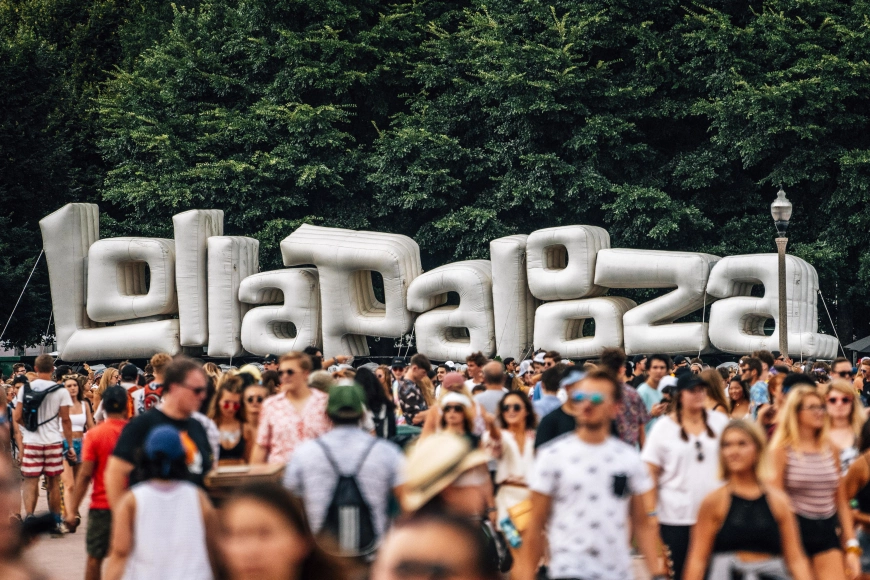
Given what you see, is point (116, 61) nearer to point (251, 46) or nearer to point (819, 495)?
point (251, 46)

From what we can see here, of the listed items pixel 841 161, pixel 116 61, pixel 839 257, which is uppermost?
pixel 116 61

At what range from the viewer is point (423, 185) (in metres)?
31.2

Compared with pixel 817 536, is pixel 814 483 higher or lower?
higher

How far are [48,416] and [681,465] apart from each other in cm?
717

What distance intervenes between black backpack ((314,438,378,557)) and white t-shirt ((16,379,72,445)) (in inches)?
285

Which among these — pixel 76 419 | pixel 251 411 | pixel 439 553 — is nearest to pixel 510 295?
pixel 76 419

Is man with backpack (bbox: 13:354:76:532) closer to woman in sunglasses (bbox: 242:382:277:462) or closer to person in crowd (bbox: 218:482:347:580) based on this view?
woman in sunglasses (bbox: 242:382:277:462)

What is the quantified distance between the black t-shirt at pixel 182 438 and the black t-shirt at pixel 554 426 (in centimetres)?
207

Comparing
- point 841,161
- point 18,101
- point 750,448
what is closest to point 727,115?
point 841,161

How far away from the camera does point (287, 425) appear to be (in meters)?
8.48

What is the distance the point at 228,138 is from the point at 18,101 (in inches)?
219

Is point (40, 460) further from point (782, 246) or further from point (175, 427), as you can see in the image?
point (782, 246)

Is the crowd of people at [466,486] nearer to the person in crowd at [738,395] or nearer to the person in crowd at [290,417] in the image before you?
the person in crowd at [290,417]

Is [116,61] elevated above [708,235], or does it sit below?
above
